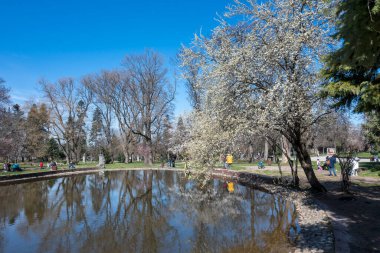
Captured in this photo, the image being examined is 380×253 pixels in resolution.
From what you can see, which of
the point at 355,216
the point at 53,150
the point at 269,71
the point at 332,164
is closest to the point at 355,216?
the point at 355,216

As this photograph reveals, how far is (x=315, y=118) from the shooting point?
44.1 ft

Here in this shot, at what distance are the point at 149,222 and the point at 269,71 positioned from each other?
8.18 metres

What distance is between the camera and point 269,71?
1298 cm

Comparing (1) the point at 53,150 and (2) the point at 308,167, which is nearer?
(2) the point at 308,167

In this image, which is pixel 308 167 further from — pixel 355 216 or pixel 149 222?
pixel 149 222

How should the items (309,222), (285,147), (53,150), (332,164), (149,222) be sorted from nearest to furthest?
(309,222)
(149,222)
(285,147)
(332,164)
(53,150)

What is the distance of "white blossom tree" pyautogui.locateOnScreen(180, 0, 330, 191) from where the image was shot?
1211cm

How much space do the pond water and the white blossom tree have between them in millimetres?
3251

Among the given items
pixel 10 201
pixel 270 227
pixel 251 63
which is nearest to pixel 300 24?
pixel 251 63

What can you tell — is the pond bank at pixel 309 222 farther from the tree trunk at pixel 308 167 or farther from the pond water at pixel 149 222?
the tree trunk at pixel 308 167

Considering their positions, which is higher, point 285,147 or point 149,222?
point 285,147

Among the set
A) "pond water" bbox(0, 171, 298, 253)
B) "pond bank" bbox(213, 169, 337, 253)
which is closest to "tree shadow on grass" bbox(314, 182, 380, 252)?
"pond bank" bbox(213, 169, 337, 253)

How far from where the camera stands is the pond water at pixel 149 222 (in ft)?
27.5

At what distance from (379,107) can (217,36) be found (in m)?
8.79
